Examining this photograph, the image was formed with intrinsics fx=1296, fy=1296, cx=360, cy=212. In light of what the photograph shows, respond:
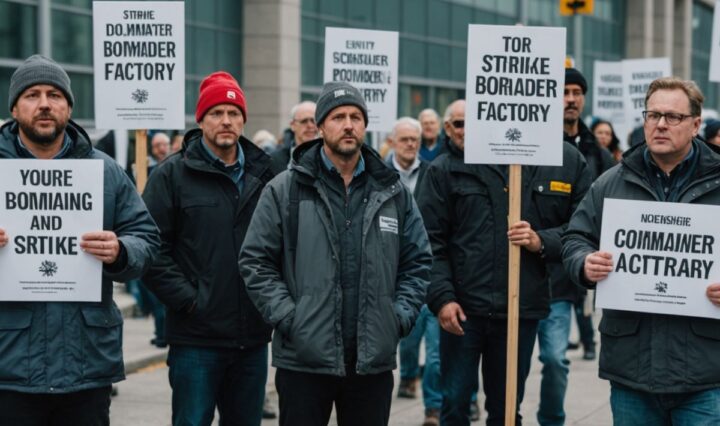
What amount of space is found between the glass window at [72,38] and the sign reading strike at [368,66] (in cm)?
885

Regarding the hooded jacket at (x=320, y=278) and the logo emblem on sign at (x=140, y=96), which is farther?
the logo emblem on sign at (x=140, y=96)

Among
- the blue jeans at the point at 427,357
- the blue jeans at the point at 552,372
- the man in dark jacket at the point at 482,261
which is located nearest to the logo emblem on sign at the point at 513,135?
the man in dark jacket at the point at 482,261

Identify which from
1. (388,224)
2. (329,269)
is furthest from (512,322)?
(329,269)

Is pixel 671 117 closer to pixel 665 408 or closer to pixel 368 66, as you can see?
pixel 665 408

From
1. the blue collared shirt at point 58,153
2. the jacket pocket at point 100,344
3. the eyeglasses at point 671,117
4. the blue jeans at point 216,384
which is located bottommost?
the blue jeans at point 216,384

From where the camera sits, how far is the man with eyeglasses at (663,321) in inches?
207

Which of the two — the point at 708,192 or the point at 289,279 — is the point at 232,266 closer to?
the point at 289,279

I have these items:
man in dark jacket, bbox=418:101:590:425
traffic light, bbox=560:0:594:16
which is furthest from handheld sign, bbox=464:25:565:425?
traffic light, bbox=560:0:594:16

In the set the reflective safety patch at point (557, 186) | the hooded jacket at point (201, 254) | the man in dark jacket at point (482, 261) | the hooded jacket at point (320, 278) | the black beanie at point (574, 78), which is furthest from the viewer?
the black beanie at point (574, 78)

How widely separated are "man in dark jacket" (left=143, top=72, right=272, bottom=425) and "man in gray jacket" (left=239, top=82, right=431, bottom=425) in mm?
790

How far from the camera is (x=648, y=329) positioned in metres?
5.38

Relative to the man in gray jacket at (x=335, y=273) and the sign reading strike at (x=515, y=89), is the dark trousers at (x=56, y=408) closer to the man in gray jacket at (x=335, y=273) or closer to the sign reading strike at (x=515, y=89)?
the man in gray jacket at (x=335, y=273)

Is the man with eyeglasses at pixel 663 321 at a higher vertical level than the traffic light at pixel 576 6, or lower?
lower

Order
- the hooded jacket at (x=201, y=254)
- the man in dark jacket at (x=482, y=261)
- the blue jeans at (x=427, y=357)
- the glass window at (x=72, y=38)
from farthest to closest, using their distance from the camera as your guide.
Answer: the glass window at (x=72, y=38) → the blue jeans at (x=427, y=357) → the man in dark jacket at (x=482, y=261) → the hooded jacket at (x=201, y=254)
